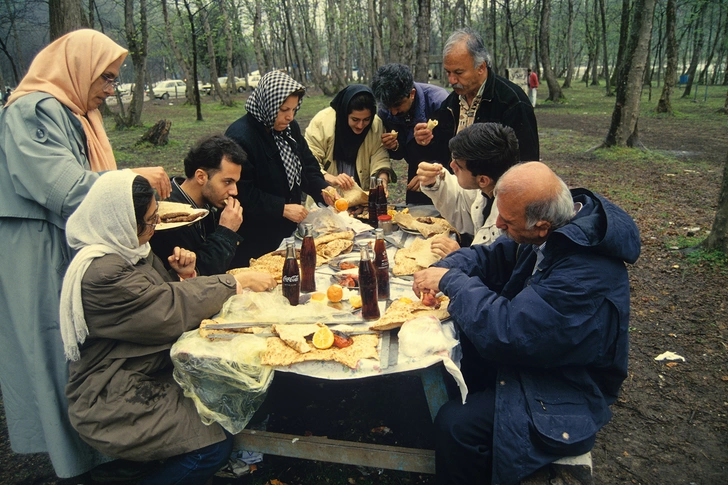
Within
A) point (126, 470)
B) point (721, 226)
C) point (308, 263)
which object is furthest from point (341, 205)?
point (721, 226)

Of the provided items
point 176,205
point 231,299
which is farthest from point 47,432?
point 176,205

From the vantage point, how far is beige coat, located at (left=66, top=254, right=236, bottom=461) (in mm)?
2234

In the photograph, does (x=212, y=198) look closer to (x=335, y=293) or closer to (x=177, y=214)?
(x=177, y=214)

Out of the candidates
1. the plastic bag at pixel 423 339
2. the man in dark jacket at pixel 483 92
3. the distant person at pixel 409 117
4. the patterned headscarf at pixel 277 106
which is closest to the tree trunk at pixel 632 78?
the distant person at pixel 409 117

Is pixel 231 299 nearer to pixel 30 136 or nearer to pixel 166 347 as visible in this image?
pixel 166 347

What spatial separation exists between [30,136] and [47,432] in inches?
61.6

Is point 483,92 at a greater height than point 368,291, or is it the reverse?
point 483,92

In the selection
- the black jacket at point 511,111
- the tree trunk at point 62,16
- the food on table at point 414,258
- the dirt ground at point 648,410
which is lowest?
the dirt ground at point 648,410

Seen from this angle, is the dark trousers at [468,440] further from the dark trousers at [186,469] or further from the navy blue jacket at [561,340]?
the dark trousers at [186,469]

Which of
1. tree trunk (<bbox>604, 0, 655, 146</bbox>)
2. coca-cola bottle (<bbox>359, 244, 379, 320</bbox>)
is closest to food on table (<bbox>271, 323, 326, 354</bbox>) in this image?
coca-cola bottle (<bbox>359, 244, 379, 320</bbox>)

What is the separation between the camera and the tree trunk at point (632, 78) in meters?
9.66

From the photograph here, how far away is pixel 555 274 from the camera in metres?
2.19

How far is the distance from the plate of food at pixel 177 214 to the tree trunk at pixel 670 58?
57.4 feet

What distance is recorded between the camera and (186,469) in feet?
8.07
